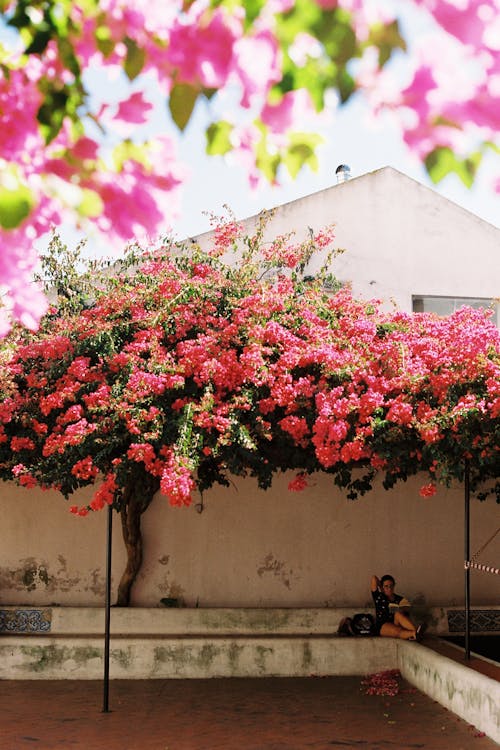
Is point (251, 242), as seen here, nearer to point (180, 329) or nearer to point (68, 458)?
point (180, 329)

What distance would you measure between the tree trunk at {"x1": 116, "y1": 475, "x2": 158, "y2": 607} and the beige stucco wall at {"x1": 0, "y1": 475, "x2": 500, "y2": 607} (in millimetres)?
131

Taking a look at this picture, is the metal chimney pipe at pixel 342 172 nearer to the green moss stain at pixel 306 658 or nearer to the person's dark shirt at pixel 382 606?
the person's dark shirt at pixel 382 606

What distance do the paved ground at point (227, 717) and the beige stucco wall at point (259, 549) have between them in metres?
1.37

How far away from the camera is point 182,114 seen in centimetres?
218

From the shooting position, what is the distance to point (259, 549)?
1074cm

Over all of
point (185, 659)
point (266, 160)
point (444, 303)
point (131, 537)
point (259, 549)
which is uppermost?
point (444, 303)

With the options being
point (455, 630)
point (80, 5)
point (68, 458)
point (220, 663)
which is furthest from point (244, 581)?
point (80, 5)

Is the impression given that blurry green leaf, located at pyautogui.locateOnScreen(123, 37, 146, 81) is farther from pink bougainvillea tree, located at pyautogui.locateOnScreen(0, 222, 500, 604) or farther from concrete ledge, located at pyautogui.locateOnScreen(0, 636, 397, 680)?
concrete ledge, located at pyautogui.locateOnScreen(0, 636, 397, 680)

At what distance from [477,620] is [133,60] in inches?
376

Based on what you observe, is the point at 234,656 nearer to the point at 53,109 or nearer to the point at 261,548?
the point at 261,548

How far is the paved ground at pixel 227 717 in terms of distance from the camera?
715 centimetres

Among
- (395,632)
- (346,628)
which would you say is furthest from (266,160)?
(346,628)

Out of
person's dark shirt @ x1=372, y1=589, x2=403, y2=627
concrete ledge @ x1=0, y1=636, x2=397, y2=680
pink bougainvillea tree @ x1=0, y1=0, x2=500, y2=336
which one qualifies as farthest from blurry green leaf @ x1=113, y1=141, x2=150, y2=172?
person's dark shirt @ x1=372, y1=589, x2=403, y2=627

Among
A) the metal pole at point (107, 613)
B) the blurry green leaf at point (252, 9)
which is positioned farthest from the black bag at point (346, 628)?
the blurry green leaf at point (252, 9)
